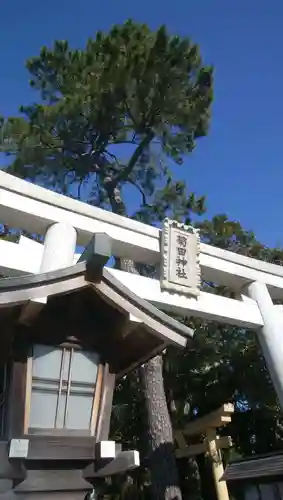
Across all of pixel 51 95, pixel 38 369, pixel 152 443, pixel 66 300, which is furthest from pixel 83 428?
pixel 51 95

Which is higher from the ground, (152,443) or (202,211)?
(202,211)

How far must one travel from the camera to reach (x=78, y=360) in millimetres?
3062

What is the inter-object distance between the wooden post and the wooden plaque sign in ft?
19.3

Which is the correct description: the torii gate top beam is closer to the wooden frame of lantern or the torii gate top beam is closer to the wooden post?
the wooden frame of lantern

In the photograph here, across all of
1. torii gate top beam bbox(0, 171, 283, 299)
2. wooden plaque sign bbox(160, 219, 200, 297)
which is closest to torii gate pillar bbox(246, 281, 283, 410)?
torii gate top beam bbox(0, 171, 283, 299)

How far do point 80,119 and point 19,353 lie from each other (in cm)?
857

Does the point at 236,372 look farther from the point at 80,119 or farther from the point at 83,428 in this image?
the point at 83,428

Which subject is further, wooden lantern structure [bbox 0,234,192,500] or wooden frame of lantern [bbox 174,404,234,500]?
wooden frame of lantern [bbox 174,404,234,500]

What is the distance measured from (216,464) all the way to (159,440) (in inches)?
138

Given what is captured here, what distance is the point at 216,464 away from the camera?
405 inches

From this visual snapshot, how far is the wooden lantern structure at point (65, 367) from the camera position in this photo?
2.66m

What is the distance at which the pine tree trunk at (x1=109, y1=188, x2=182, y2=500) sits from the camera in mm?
7250

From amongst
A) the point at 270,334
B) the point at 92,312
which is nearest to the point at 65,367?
the point at 92,312

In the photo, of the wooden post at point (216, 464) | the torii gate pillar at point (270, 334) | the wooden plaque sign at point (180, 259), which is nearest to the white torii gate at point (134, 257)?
the torii gate pillar at point (270, 334)
